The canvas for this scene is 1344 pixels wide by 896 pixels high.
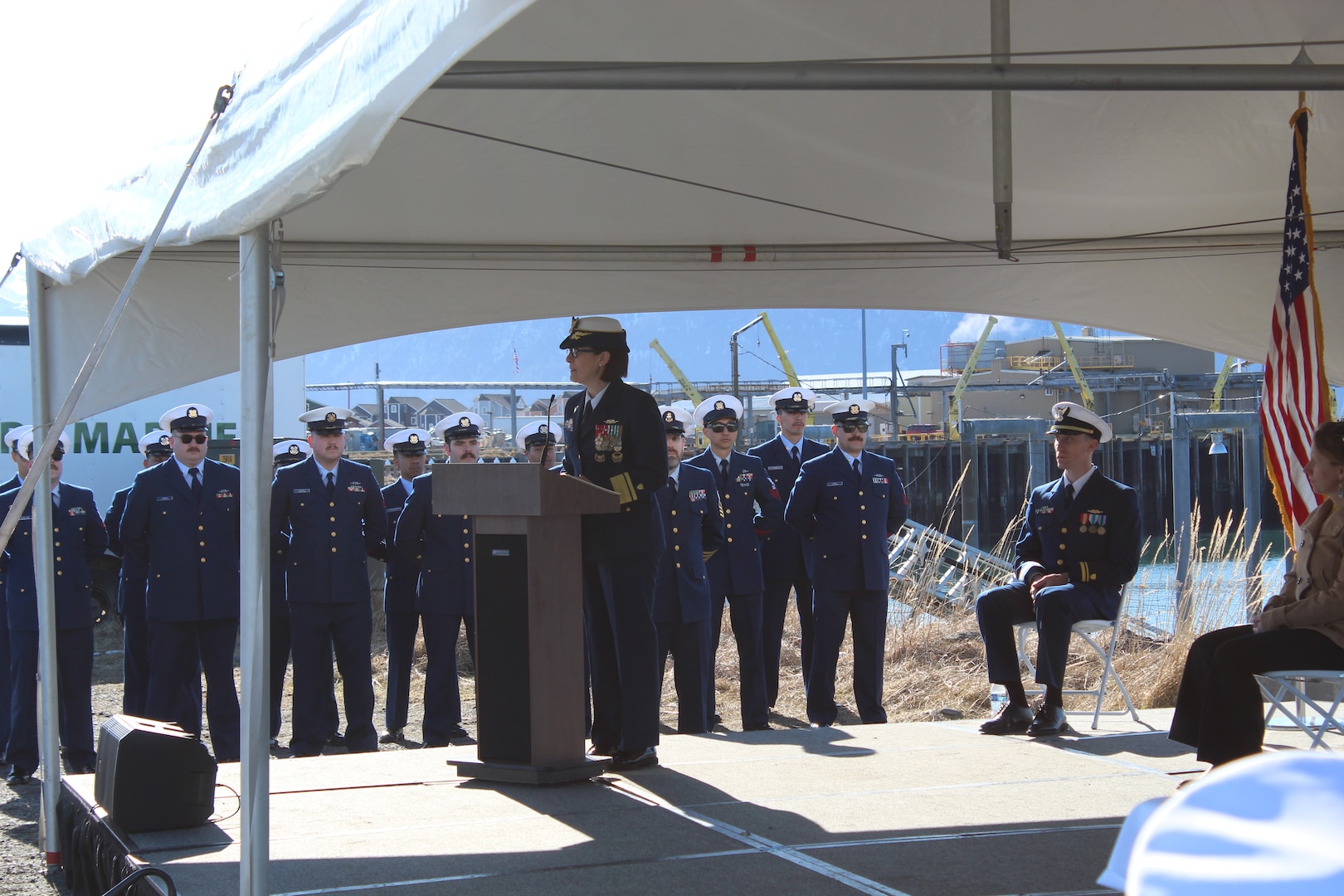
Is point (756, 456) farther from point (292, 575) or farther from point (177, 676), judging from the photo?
point (177, 676)

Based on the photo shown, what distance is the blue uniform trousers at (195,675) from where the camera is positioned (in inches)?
229

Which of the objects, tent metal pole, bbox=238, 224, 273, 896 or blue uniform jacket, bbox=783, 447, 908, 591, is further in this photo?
blue uniform jacket, bbox=783, 447, 908, 591

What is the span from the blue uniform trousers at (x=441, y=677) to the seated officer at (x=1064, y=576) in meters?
2.85

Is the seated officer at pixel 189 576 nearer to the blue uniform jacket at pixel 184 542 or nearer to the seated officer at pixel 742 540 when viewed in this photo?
the blue uniform jacket at pixel 184 542

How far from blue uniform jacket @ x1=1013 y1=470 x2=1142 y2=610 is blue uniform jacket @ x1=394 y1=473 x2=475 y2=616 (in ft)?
9.95

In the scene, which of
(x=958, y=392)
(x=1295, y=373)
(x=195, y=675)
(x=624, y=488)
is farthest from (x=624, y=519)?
(x=958, y=392)

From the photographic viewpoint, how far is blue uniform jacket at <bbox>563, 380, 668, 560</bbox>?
3812 millimetres

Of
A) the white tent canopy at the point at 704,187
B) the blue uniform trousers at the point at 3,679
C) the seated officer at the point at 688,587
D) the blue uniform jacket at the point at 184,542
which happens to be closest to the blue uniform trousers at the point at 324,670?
the blue uniform jacket at the point at 184,542

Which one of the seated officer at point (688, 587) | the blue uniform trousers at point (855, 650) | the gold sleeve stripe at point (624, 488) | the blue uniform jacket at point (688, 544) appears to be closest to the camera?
the gold sleeve stripe at point (624, 488)

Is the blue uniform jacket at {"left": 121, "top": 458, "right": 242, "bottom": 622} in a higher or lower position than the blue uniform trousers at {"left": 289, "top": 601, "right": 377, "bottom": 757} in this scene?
higher

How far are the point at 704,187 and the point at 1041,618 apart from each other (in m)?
2.21

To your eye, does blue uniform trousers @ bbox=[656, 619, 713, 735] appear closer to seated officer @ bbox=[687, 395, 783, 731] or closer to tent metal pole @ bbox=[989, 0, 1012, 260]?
seated officer @ bbox=[687, 395, 783, 731]

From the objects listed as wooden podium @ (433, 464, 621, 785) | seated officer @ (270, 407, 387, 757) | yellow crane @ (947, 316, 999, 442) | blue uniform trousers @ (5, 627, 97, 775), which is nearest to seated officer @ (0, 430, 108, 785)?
blue uniform trousers @ (5, 627, 97, 775)

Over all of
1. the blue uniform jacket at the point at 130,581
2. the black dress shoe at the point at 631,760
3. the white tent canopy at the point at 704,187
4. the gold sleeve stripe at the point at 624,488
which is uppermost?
the white tent canopy at the point at 704,187
